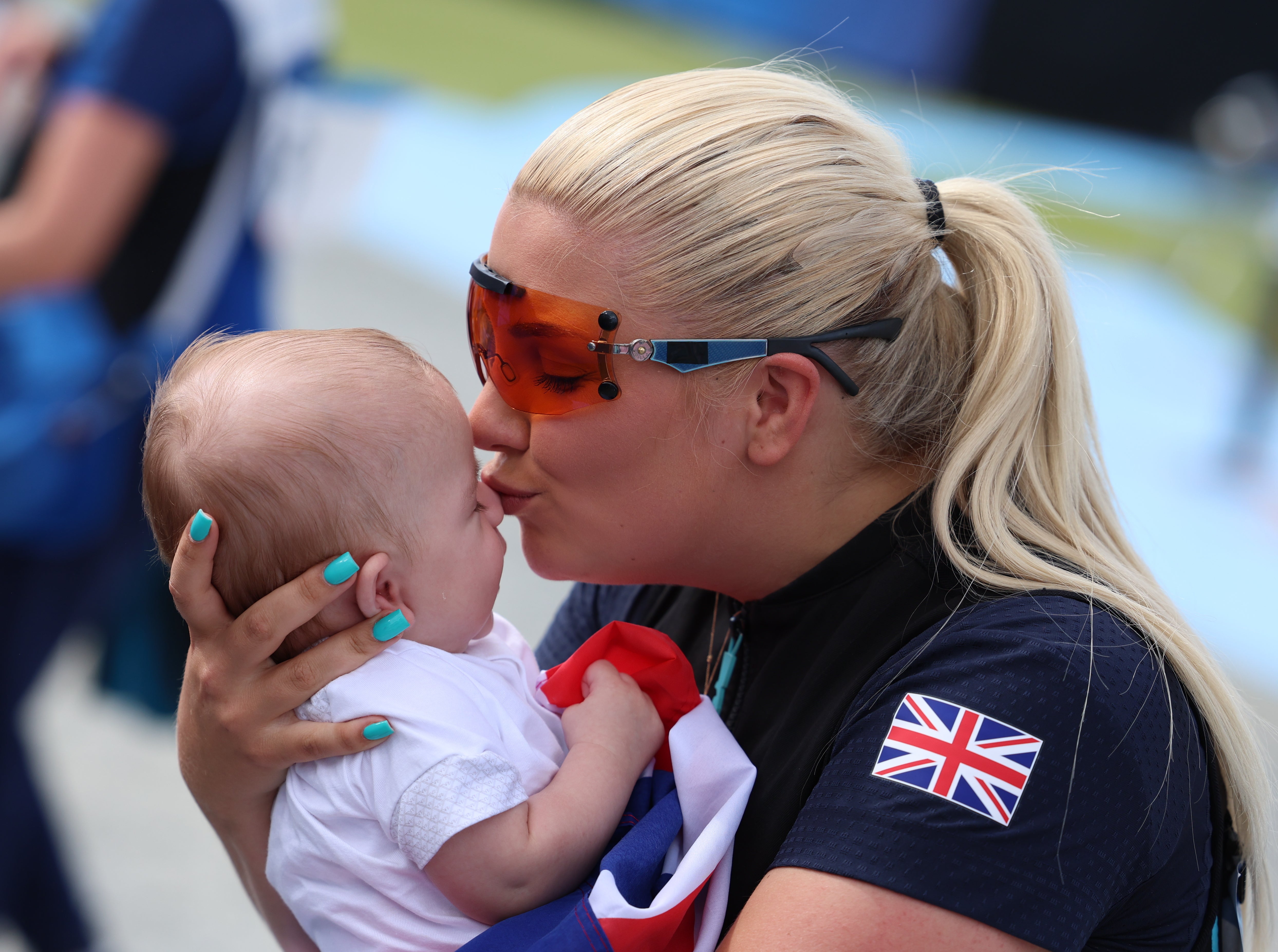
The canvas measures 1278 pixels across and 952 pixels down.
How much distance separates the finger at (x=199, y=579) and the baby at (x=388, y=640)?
0.02 m

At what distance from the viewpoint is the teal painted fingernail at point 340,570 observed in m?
1.46

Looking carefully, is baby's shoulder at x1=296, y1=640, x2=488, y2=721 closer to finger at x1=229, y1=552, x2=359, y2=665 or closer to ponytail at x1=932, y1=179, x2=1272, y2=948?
finger at x1=229, y1=552, x2=359, y2=665

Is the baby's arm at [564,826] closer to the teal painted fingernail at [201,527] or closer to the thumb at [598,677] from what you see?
the thumb at [598,677]

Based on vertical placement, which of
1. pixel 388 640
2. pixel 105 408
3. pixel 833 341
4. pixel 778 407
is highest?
pixel 833 341

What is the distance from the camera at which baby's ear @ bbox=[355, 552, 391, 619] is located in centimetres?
150

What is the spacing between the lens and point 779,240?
149 centimetres

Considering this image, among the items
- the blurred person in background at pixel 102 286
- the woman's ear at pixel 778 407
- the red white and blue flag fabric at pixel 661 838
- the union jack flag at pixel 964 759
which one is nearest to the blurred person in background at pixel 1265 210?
the blurred person in background at pixel 102 286

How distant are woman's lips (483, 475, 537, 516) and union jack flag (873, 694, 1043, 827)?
64cm

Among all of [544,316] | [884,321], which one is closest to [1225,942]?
[884,321]

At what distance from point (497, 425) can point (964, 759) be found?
80 centimetres

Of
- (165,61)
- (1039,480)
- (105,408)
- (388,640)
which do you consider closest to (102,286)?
(105,408)

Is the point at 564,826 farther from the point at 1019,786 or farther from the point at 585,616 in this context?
the point at 585,616

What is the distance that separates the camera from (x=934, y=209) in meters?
1.65

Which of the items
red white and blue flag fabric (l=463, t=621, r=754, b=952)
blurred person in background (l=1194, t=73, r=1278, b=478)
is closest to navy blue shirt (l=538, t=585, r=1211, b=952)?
red white and blue flag fabric (l=463, t=621, r=754, b=952)
